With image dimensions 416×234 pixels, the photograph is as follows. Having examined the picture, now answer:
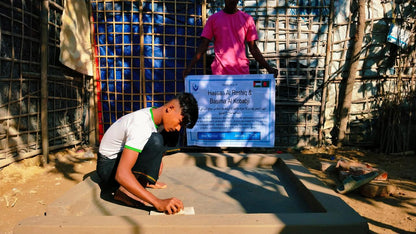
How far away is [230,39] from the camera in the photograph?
3.47m

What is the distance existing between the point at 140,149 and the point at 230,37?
225cm

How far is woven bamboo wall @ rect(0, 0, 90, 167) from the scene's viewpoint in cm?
292

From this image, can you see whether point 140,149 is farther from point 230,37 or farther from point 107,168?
point 230,37

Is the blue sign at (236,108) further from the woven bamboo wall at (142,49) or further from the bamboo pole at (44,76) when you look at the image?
the bamboo pole at (44,76)

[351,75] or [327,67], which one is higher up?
[327,67]

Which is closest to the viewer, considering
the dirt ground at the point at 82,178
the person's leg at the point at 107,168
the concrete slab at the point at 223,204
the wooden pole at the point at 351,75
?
the concrete slab at the point at 223,204

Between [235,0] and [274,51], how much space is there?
1.24 metres

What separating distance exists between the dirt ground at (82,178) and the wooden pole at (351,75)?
0.37 metres

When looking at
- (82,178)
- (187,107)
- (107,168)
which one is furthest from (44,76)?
(187,107)

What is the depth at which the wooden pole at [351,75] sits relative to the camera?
4043 mm

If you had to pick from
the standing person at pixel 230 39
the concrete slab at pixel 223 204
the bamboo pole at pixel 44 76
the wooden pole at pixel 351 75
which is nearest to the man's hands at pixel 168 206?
the concrete slab at pixel 223 204

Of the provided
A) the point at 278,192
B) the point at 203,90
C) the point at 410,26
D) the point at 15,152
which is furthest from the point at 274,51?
the point at 15,152

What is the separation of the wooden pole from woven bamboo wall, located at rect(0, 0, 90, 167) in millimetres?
4032

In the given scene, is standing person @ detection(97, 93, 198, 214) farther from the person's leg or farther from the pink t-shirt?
the pink t-shirt
